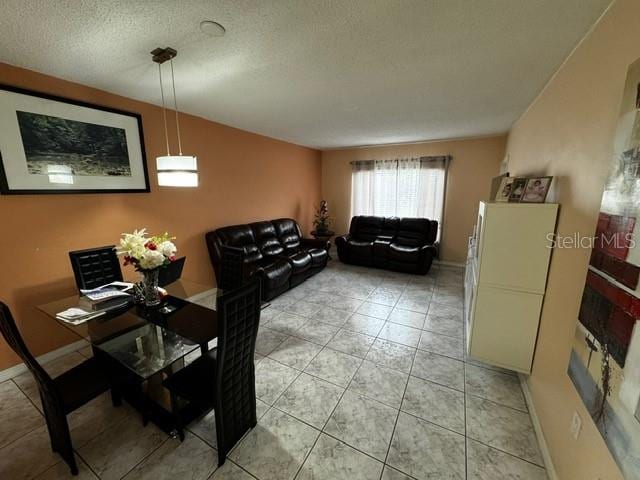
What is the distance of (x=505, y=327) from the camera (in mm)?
1999

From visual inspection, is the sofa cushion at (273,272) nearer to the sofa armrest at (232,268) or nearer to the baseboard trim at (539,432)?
the sofa armrest at (232,268)

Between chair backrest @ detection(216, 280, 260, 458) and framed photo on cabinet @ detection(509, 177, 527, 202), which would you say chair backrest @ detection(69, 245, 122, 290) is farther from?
framed photo on cabinet @ detection(509, 177, 527, 202)

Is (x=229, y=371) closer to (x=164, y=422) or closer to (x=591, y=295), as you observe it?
(x=164, y=422)

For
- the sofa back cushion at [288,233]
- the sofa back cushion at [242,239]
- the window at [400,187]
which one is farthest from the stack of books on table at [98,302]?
the window at [400,187]

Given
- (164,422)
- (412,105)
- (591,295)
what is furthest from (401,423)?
(412,105)

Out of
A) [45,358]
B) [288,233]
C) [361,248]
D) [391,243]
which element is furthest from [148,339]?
[391,243]

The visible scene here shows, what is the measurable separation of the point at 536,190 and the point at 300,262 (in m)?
2.86

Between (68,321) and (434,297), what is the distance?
12.4 ft

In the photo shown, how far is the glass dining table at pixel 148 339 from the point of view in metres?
1.41

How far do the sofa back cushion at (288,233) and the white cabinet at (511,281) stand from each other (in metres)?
3.16

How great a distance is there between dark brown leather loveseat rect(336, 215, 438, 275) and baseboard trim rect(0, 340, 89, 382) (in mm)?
3956

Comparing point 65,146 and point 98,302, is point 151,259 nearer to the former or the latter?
point 98,302

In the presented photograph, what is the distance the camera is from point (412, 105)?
283cm

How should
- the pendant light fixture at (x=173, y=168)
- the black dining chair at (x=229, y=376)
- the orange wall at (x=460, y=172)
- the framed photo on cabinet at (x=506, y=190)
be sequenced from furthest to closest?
the orange wall at (x=460, y=172) < the framed photo on cabinet at (x=506, y=190) < the pendant light fixture at (x=173, y=168) < the black dining chair at (x=229, y=376)
